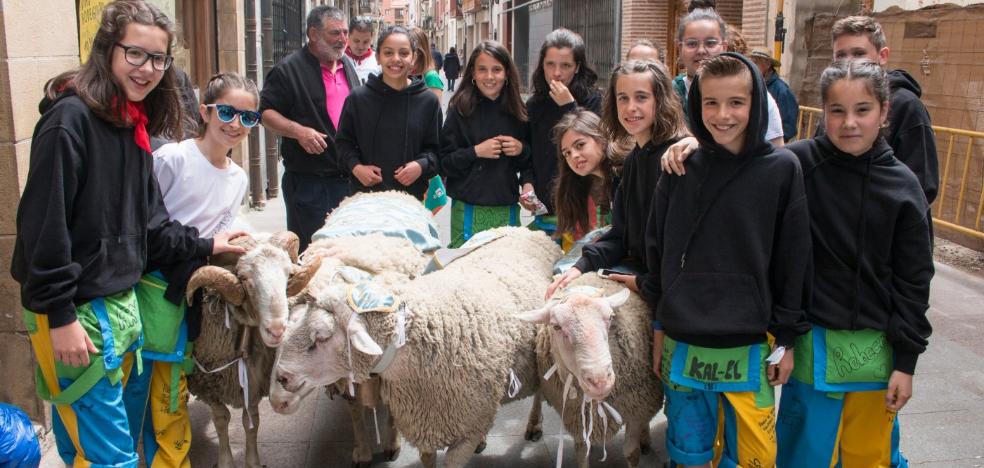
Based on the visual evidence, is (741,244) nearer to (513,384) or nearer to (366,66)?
(513,384)

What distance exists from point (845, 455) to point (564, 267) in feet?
4.65

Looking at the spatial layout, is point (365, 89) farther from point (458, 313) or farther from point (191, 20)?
point (191, 20)

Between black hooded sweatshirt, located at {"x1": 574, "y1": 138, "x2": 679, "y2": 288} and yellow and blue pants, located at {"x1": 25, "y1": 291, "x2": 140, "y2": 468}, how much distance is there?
1.80 m

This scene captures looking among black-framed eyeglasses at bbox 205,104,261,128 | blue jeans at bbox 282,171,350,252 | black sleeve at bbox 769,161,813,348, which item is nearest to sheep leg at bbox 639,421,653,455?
black sleeve at bbox 769,161,813,348

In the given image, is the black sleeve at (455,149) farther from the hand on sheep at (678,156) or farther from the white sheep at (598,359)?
the hand on sheep at (678,156)

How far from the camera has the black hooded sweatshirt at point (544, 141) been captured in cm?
464

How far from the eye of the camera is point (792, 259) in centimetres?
276

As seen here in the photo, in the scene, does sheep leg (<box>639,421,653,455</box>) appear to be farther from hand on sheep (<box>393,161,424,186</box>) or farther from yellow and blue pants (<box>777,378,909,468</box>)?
hand on sheep (<box>393,161,424,186</box>)

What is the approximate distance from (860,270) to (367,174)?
2.76 meters

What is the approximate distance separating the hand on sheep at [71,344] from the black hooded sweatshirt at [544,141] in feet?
8.50

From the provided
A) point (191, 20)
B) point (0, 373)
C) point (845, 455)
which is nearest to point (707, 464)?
point (845, 455)

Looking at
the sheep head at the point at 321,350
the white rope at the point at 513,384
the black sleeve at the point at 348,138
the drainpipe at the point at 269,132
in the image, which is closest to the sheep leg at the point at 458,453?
the white rope at the point at 513,384

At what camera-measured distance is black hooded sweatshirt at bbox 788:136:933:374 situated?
9.10 feet

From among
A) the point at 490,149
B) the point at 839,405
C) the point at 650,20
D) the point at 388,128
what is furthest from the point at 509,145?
the point at 650,20
